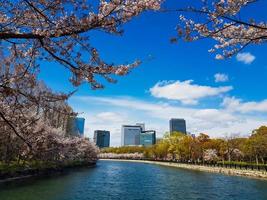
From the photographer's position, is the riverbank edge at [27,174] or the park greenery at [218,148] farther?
the park greenery at [218,148]

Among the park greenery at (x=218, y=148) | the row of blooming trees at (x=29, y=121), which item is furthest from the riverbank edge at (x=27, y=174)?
the park greenery at (x=218, y=148)

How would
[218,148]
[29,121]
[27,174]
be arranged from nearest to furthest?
[29,121] < [27,174] < [218,148]

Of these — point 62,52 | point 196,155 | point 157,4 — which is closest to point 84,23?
point 62,52

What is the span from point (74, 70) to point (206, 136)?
3073 inches

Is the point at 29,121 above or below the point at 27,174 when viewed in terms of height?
above

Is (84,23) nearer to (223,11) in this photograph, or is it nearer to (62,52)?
(62,52)

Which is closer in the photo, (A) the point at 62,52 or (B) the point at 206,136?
(A) the point at 62,52

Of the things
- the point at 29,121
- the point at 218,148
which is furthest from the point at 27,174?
the point at 218,148

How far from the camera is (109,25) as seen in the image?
5809 mm

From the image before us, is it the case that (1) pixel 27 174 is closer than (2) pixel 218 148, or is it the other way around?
(1) pixel 27 174

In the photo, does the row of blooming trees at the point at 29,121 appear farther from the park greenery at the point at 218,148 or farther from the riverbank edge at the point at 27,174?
the park greenery at the point at 218,148

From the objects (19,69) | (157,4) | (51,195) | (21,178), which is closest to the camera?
(157,4)

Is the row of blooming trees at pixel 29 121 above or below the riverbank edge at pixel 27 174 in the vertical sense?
above

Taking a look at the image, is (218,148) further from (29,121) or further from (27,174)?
(29,121)
